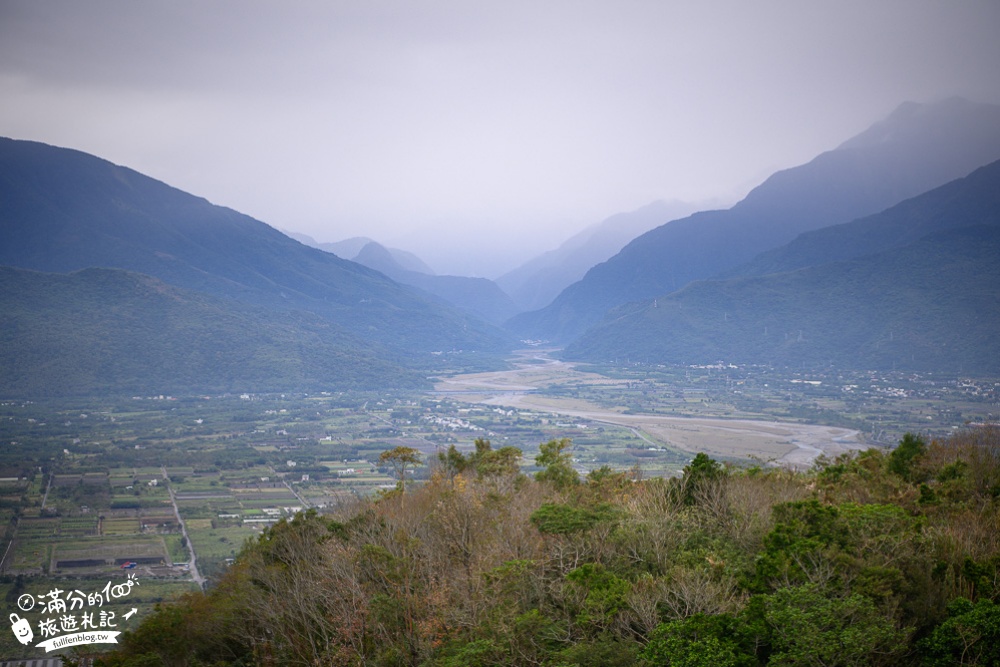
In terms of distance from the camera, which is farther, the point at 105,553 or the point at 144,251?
the point at 144,251

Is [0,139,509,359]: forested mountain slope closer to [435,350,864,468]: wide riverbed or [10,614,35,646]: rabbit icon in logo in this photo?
[435,350,864,468]: wide riverbed

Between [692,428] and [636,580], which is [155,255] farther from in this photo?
[636,580]

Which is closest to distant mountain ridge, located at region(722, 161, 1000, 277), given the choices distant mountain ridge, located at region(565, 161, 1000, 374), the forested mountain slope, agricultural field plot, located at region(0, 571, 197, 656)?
distant mountain ridge, located at region(565, 161, 1000, 374)

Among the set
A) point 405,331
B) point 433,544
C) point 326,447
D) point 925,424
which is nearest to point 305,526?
point 433,544

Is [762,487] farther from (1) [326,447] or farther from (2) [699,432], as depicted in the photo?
(1) [326,447]

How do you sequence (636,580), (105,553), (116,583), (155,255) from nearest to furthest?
(636,580)
(116,583)
(105,553)
(155,255)

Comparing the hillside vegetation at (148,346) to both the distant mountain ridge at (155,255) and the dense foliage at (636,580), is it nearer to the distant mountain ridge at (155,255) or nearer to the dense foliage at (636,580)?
the distant mountain ridge at (155,255)

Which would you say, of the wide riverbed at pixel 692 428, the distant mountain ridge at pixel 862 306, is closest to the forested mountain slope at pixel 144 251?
the distant mountain ridge at pixel 862 306

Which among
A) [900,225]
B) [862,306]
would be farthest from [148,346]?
[900,225]
